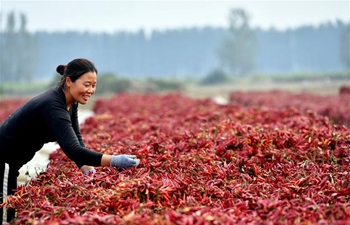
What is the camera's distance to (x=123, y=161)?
3.92m

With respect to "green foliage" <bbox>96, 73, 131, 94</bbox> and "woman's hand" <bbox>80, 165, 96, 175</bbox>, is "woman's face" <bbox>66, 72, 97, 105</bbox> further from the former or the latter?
"green foliage" <bbox>96, 73, 131, 94</bbox>

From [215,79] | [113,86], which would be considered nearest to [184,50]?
[215,79]

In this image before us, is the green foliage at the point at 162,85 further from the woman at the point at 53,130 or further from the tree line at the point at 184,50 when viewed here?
the tree line at the point at 184,50

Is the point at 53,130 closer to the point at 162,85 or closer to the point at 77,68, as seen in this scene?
the point at 77,68

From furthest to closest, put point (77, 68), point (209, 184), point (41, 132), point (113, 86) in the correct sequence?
1. point (113, 86)
2. point (41, 132)
3. point (77, 68)
4. point (209, 184)

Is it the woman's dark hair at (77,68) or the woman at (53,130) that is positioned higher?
the woman's dark hair at (77,68)

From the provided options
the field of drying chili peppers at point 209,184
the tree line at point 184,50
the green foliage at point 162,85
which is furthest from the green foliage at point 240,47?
the field of drying chili peppers at point 209,184

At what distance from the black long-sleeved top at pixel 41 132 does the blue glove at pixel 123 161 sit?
0.41 feet

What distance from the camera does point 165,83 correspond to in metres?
41.0

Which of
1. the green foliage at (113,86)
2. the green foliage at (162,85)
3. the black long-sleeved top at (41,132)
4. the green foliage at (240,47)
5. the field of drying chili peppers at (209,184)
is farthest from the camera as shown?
the green foliage at (240,47)

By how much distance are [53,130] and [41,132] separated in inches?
10.5

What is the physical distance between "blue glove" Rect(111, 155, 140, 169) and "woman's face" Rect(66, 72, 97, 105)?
0.59m

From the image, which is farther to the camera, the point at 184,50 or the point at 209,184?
the point at 184,50

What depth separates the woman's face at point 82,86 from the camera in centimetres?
393
